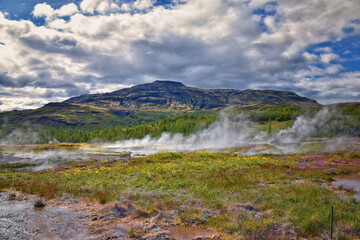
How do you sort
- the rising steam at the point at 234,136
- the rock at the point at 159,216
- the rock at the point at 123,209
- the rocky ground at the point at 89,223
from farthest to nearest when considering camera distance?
the rising steam at the point at 234,136
the rock at the point at 123,209
the rock at the point at 159,216
the rocky ground at the point at 89,223

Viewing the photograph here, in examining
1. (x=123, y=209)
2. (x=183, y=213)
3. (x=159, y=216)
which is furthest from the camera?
(x=123, y=209)

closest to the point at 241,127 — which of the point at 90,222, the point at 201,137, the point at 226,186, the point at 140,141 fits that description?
the point at 201,137

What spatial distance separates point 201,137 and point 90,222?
127789mm

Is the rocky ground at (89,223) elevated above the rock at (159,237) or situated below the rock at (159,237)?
below

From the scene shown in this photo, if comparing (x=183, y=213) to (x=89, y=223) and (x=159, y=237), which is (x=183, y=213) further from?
(x=89, y=223)

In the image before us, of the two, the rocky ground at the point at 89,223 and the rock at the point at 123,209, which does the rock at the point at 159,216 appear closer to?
the rocky ground at the point at 89,223

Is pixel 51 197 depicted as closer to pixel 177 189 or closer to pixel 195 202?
pixel 177 189

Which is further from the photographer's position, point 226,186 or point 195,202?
point 226,186

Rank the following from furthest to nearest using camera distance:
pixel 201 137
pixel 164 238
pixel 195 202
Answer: pixel 201 137, pixel 195 202, pixel 164 238

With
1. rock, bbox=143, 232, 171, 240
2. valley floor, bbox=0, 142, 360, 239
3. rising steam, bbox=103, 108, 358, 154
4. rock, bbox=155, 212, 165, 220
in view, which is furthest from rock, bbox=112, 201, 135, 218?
rising steam, bbox=103, 108, 358, 154

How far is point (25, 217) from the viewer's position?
472 inches

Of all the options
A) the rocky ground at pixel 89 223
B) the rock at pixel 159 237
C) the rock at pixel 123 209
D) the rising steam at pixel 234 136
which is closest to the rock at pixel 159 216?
the rocky ground at pixel 89 223

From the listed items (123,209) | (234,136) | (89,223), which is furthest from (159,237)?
(234,136)

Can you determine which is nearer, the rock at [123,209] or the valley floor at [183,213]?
the valley floor at [183,213]
